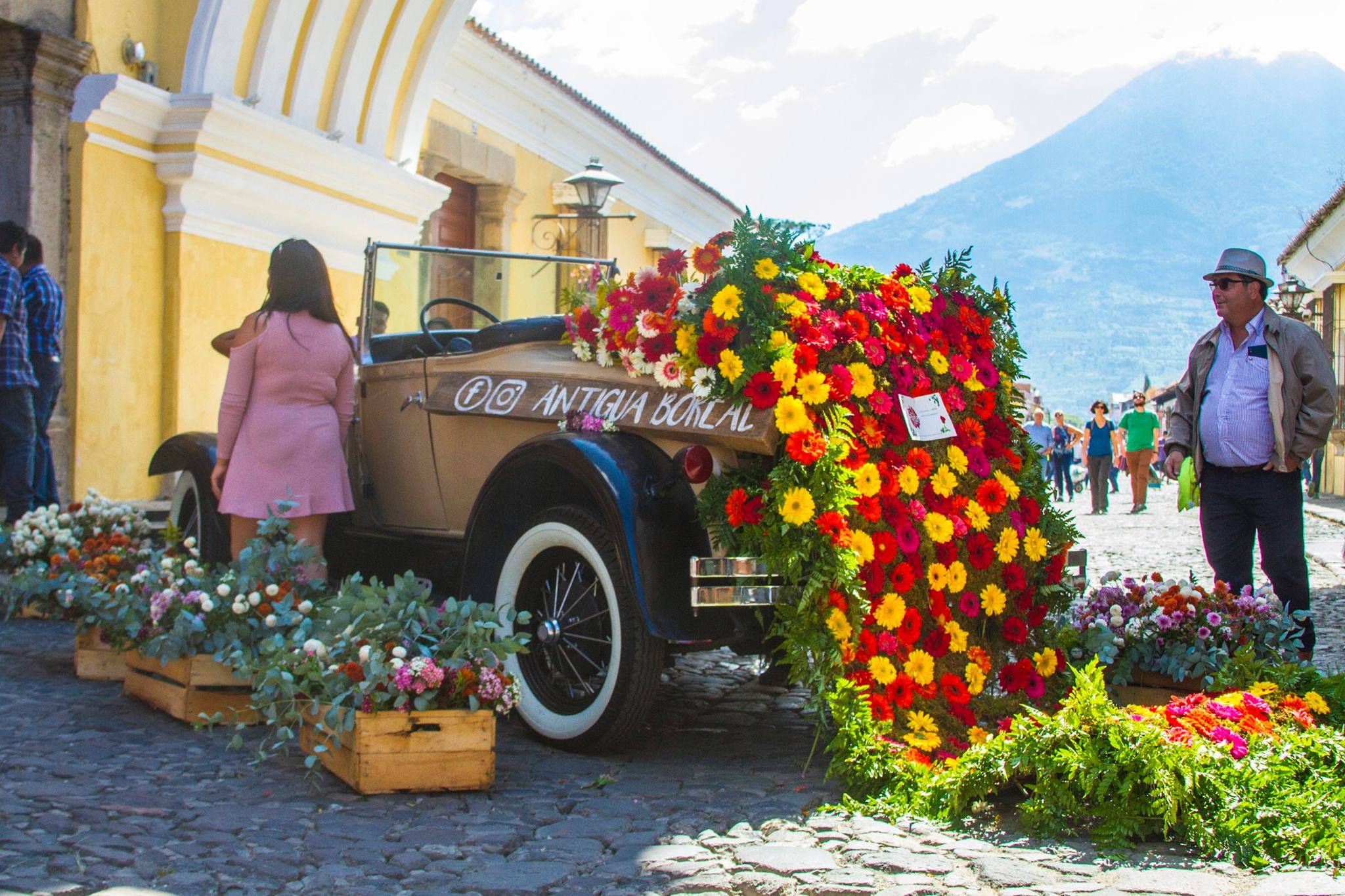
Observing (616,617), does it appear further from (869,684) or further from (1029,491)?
(1029,491)

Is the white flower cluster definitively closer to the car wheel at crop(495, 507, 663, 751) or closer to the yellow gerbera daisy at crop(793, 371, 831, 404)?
the car wheel at crop(495, 507, 663, 751)

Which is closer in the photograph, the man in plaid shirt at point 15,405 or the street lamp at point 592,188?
the man in plaid shirt at point 15,405

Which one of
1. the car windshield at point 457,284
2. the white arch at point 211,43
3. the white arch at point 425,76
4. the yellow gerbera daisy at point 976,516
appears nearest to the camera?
the yellow gerbera daisy at point 976,516

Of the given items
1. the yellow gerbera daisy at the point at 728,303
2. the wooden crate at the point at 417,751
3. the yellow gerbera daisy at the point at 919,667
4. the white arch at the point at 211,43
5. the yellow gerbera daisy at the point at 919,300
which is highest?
the white arch at the point at 211,43

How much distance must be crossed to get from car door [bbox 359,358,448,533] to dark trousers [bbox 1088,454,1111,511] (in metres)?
13.1

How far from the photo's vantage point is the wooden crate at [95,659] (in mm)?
5008

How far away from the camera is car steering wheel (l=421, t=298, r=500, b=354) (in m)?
5.71

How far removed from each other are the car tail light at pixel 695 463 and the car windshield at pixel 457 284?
2.11 meters

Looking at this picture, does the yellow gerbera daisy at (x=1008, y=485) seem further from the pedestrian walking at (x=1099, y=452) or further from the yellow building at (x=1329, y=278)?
the yellow building at (x=1329, y=278)

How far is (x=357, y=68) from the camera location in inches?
417

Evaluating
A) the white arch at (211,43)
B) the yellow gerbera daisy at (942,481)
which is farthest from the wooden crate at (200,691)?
the white arch at (211,43)

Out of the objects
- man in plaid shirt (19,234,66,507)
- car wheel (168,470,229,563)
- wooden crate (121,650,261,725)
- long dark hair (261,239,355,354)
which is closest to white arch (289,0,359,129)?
man in plaid shirt (19,234,66,507)

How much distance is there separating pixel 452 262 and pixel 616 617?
110 inches

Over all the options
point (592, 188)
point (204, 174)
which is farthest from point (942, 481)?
point (592, 188)
